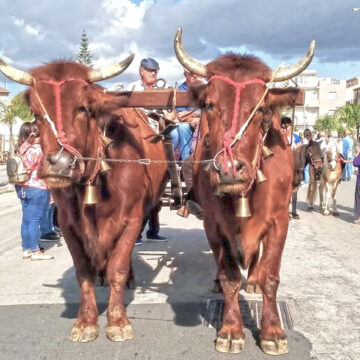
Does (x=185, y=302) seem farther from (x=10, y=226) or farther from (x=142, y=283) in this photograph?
(x=10, y=226)

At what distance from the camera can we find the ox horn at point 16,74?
176 inches

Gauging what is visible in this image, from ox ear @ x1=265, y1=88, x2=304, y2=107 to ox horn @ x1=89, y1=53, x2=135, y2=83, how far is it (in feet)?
4.29

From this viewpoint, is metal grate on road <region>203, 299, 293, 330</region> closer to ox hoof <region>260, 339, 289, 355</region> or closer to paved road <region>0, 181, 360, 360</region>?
paved road <region>0, 181, 360, 360</region>

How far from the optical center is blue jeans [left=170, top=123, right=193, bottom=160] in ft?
22.0

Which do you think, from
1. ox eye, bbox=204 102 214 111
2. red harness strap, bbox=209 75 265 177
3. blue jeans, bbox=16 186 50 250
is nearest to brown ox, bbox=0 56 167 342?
ox eye, bbox=204 102 214 111

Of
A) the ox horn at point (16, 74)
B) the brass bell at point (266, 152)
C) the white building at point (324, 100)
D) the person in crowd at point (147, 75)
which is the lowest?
the brass bell at point (266, 152)

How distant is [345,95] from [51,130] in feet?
381

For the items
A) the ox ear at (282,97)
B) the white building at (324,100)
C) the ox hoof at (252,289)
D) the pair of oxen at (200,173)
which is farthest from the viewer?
the white building at (324,100)

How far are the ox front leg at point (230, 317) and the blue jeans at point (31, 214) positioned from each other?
470 cm

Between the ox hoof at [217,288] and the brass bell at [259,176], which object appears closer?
the brass bell at [259,176]

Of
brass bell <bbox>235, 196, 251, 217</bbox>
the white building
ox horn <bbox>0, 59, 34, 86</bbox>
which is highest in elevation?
the white building

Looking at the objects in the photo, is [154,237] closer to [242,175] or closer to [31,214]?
[31,214]

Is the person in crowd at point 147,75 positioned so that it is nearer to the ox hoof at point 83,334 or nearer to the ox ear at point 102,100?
the ox ear at point 102,100

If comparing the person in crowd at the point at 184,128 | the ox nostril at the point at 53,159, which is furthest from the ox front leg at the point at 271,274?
the person in crowd at the point at 184,128
